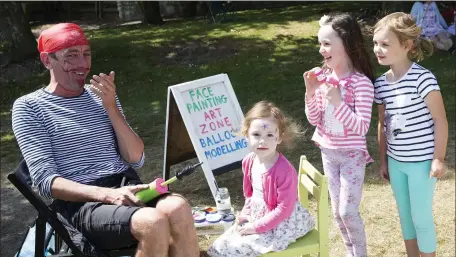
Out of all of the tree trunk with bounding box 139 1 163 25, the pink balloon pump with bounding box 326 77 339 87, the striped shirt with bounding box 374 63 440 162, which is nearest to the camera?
the striped shirt with bounding box 374 63 440 162

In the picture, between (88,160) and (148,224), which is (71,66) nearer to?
(88,160)

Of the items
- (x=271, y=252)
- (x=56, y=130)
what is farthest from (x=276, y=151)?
(x=56, y=130)

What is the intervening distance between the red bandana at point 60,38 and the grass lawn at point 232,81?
1.71 m

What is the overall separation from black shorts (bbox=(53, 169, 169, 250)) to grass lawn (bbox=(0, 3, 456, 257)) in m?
1.33

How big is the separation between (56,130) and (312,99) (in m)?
1.37

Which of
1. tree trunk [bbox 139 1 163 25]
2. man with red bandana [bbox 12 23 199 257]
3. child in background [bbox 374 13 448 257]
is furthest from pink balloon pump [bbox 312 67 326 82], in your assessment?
tree trunk [bbox 139 1 163 25]

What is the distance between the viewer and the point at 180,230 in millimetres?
2686

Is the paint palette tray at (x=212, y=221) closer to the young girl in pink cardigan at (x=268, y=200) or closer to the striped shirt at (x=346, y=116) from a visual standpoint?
the young girl in pink cardigan at (x=268, y=200)

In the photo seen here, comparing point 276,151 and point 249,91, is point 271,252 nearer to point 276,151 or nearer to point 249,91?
point 276,151

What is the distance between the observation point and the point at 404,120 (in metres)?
2.87

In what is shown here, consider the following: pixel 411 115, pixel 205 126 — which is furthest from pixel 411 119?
pixel 205 126

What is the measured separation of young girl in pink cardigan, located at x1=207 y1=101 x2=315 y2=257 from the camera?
8.95 ft

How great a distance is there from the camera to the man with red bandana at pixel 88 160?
8.80 feet

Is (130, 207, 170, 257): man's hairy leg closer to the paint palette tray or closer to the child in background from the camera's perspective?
the paint palette tray
